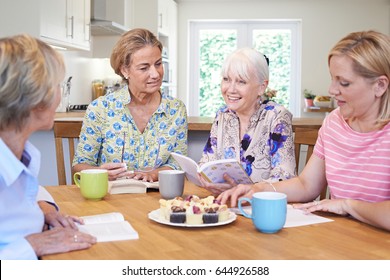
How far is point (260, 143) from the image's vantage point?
209cm

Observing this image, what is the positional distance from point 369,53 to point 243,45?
6.20 m

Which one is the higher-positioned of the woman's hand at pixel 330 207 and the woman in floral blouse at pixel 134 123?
the woman in floral blouse at pixel 134 123

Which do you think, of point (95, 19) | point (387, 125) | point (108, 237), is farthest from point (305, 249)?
point (95, 19)

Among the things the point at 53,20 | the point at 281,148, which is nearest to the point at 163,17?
the point at 53,20

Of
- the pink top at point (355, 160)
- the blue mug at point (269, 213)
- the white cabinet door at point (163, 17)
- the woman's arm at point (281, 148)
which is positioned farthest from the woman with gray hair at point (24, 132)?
the white cabinet door at point (163, 17)

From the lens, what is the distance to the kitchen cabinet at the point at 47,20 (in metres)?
3.49

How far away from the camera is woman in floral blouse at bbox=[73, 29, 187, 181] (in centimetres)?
223

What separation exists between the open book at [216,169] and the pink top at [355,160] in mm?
282

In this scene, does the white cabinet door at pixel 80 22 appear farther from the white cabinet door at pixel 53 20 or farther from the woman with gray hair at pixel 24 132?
the woman with gray hair at pixel 24 132

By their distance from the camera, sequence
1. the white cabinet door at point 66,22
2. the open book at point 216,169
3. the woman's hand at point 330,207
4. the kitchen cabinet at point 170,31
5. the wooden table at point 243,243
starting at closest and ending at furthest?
the wooden table at point 243,243
the woman's hand at point 330,207
the open book at point 216,169
the white cabinet door at point 66,22
the kitchen cabinet at point 170,31

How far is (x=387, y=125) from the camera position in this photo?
152cm

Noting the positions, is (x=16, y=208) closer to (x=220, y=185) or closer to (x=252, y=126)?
(x=220, y=185)

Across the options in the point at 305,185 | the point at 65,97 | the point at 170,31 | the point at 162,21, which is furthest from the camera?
the point at 170,31
